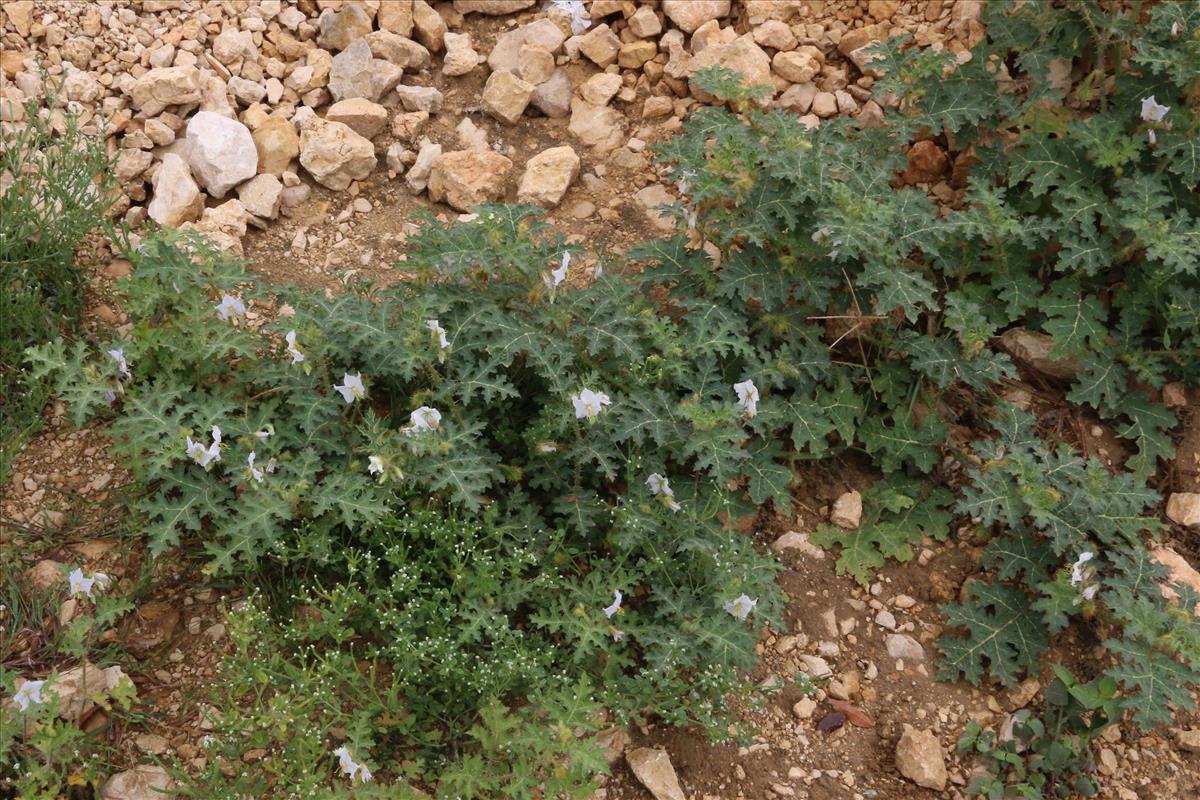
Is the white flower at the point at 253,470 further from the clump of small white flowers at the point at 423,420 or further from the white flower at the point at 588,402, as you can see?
the white flower at the point at 588,402

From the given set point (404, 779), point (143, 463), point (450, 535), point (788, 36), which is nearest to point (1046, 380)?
point (788, 36)

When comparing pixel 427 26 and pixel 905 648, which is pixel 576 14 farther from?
pixel 905 648

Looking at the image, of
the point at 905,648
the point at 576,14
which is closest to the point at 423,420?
the point at 905,648

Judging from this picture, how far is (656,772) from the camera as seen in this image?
3.21 m

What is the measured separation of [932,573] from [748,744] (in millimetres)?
1030

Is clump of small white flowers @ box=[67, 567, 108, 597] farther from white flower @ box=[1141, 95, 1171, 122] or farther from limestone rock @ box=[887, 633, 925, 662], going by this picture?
white flower @ box=[1141, 95, 1171, 122]

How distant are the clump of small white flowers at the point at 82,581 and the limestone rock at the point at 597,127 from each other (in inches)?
104

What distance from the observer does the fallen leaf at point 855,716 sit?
11.3 feet

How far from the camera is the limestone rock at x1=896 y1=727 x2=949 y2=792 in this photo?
10.8ft

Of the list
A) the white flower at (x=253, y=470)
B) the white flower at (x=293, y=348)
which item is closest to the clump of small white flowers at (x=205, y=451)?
the white flower at (x=253, y=470)

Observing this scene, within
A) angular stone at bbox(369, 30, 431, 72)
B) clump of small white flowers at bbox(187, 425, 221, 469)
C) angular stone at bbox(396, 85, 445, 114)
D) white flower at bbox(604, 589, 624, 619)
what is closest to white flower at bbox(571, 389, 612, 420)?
white flower at bbox(604, 589, 624, 619)

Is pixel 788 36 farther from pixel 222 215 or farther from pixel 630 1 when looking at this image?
pixel 222 215

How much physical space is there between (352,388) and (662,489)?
3.30 ft

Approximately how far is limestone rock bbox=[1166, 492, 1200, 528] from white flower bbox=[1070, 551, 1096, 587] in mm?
603
